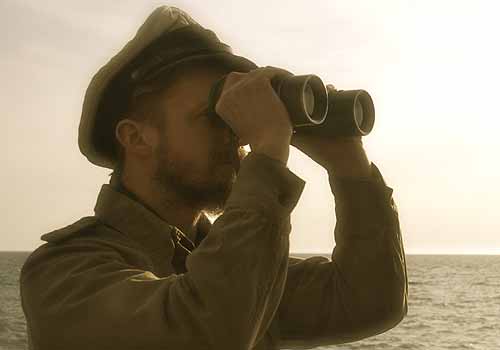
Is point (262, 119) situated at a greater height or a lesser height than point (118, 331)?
greater

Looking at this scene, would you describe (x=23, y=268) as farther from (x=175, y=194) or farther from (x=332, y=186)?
(x=332, y=186)

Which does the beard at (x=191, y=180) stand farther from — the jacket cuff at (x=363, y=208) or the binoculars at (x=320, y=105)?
the jacket cuff at (x=363, y=208)

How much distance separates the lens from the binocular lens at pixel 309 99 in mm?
2109

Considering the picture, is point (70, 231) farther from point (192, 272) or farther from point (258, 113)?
point (258, 113)

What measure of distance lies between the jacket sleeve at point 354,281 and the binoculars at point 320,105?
149 millimetres

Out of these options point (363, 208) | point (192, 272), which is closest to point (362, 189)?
point (363, 208)

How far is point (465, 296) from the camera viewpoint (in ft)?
206

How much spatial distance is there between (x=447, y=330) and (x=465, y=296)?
86.5ft

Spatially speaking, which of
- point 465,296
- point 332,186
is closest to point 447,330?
point 465,296

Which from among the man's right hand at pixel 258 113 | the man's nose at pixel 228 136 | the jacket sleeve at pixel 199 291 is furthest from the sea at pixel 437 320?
the man's right hand at pixel 258 113

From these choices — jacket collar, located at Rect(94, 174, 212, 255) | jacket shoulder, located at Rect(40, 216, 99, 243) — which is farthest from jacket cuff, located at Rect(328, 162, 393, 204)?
jacket shoulder, located at Rect(40, 216, 99, 243)

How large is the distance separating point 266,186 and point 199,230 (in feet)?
2.05

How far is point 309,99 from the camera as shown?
214cm

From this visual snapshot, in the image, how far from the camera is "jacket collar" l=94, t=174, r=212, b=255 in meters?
2.22
